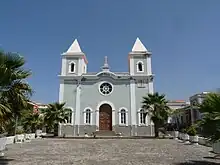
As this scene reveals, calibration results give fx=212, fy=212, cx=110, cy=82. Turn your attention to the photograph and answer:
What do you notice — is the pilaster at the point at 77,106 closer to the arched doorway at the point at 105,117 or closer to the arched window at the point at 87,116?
the arched window at the point at 87,116

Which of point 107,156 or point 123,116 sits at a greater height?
point 123,116

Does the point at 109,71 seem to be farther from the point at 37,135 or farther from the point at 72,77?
the point at 37,135

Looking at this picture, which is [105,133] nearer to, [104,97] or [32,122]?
[104,97]

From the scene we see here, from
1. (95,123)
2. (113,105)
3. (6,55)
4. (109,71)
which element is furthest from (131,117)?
(6,55)

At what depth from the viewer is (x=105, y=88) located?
3020cm

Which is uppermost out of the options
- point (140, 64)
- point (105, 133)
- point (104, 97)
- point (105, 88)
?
point (140, 64)

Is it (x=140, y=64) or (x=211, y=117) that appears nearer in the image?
(x=211, y=117)

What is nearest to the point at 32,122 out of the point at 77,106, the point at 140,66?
the point at 77,106

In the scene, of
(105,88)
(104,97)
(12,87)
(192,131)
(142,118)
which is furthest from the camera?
(105,88)

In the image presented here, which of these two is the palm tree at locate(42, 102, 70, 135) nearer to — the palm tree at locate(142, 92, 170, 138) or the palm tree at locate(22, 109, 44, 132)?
the palm tree at locate(22, 109, 44, 132)

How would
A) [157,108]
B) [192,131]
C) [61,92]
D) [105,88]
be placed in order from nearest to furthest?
[192,131]
[157,108]
[61,92]
[105,88]

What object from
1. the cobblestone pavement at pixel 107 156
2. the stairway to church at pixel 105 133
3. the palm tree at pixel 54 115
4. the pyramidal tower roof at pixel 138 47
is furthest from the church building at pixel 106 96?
the cobblestone pavement at pixel 107 156

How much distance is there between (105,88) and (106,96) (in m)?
1.21

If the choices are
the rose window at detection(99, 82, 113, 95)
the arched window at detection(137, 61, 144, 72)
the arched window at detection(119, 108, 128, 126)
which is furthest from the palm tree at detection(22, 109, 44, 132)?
the arched window at detection(137, 61, 144, 72)
